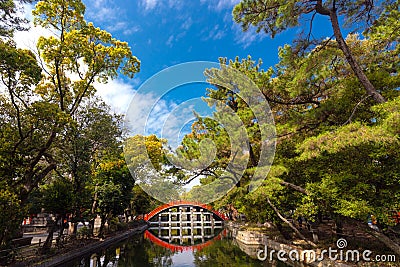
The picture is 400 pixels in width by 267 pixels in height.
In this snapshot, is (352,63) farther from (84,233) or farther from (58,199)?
(84,233)

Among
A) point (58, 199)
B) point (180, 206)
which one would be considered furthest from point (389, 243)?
point (180, 206)

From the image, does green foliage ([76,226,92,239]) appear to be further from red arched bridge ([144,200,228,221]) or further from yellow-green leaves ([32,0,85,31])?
red arched bridge ([144,200,228,221])

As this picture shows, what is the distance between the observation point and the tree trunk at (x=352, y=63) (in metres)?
5.71

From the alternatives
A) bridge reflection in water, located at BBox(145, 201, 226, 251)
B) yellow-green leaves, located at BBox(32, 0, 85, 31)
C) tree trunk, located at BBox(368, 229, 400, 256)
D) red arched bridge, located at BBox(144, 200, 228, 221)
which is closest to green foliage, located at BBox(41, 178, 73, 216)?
yellow-green leaves, located at BBox(32, 0, 85, 31)

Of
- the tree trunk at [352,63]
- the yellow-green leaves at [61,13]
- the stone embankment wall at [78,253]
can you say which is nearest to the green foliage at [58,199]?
the stone embankment wall at [78,253]

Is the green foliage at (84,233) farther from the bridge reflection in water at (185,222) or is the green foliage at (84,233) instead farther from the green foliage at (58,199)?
the bridge reflection in water at (185,222)

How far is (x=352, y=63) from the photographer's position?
6184 millimetres

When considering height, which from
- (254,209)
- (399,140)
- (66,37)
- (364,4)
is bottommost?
(254,209)

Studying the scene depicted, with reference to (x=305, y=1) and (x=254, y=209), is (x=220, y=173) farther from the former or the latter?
(x=305, y=1)

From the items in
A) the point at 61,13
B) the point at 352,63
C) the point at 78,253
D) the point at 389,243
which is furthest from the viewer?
the point at 78,253

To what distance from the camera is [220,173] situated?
Answer: 12.7 meters

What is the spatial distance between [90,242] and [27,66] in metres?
9.84

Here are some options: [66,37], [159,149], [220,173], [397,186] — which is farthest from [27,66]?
[159,149]

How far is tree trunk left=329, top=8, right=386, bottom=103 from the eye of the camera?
5715 mm
